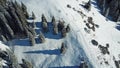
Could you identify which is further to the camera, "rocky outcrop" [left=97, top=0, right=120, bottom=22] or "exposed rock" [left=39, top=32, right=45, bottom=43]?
"rocky outcrop" [left=97, top=0, right=120, bottom=22]

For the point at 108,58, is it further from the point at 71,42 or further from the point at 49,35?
the point at 49,35

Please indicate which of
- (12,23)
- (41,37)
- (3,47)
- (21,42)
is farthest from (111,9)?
(3,47)

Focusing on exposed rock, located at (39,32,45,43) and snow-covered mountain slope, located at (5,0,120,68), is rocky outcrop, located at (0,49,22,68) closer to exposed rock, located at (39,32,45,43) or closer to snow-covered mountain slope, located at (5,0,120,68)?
snow-covered mountain slope, located at (5,0,120,68)

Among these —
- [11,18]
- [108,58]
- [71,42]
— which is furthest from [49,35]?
[108,58]

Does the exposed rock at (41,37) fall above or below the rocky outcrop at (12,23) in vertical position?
below

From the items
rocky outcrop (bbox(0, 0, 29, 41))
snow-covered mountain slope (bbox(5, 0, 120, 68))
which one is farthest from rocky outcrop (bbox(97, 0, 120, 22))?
rocky outcrop (bbox(0, 0, 29, 41))

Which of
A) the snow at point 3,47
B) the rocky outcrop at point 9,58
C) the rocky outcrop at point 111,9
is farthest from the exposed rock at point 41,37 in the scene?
the rocky outcrop at point 111,9

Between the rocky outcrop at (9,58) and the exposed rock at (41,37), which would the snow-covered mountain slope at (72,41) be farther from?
the rocky outcrop at (9,58)
